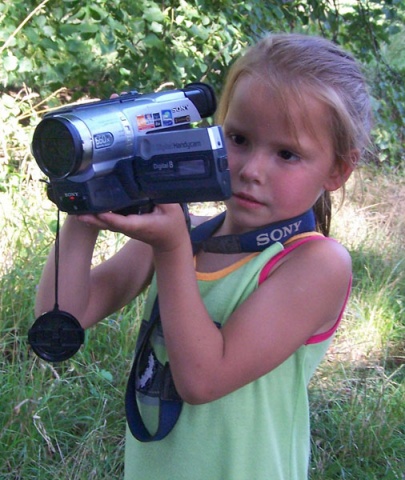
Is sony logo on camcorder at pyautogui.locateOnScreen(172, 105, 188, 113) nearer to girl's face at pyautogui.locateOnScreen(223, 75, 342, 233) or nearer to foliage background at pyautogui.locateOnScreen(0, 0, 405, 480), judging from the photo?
girl's face at pyautogui.locateOnScreen(223, 75, 342, 233)

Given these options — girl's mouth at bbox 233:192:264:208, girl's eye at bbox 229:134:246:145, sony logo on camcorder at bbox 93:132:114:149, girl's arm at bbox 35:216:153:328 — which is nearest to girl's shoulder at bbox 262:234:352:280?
girl's mouth at bbox 233:192:264:208

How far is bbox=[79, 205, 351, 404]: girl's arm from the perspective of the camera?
126 cm

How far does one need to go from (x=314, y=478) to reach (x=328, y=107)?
1.68m

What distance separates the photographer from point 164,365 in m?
1.45

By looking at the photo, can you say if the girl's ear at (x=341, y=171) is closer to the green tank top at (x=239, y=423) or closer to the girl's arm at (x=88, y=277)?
the green tank top at (x=239, y=423)

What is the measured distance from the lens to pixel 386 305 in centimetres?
383

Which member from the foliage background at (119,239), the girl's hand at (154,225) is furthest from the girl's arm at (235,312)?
the foliage background at (119,239)

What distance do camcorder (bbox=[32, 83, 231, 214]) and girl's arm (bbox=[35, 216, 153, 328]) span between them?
23 cm

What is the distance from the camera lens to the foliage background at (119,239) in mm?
2725

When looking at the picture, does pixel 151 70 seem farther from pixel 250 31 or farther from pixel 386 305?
pixel 386 305

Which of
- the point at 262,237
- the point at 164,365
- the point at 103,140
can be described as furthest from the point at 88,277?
the point at 103,140

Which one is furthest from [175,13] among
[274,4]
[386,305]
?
[386,305]

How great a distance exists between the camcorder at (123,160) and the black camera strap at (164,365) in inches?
11.5

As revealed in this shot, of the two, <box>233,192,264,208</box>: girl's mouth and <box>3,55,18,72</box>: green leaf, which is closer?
<box>233,192,264,208</box>: girl's mouth
